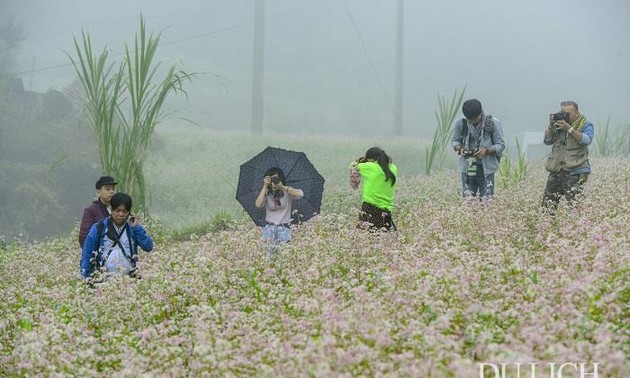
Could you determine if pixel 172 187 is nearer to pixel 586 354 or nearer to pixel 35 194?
pixel 35 194

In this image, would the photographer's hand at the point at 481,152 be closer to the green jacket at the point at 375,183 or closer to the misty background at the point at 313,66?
the green jacket at the point at 375,183

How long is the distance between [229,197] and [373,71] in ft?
68.5

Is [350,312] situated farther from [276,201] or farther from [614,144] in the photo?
[614,144]

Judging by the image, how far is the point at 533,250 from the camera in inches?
306

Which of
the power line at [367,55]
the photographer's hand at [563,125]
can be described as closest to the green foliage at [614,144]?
the power line at [367,55]

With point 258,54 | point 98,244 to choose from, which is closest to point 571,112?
point 98,244

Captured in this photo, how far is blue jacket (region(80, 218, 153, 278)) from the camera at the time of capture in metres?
7.72

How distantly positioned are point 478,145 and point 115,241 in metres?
4.19

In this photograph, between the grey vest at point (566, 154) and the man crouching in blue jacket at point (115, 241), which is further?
the grey vest at point (566, 154)

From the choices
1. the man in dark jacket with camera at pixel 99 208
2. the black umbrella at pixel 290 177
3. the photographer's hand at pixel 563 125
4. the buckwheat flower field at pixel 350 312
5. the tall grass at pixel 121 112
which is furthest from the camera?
the tall grass at pixel 121 112

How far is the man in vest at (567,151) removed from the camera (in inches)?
387

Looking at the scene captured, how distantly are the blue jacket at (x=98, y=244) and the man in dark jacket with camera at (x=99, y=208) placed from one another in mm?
586

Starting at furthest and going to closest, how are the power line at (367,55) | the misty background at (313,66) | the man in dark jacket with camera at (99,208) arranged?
1. the power line at (367,55)
2. the misty background at (313,66)
3. the man in dark jacket with camera at (99,208)

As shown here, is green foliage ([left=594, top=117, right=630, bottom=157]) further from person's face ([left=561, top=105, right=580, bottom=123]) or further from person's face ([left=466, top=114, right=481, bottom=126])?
person's face ([left=466, top=114, right=481, bottom=126])
